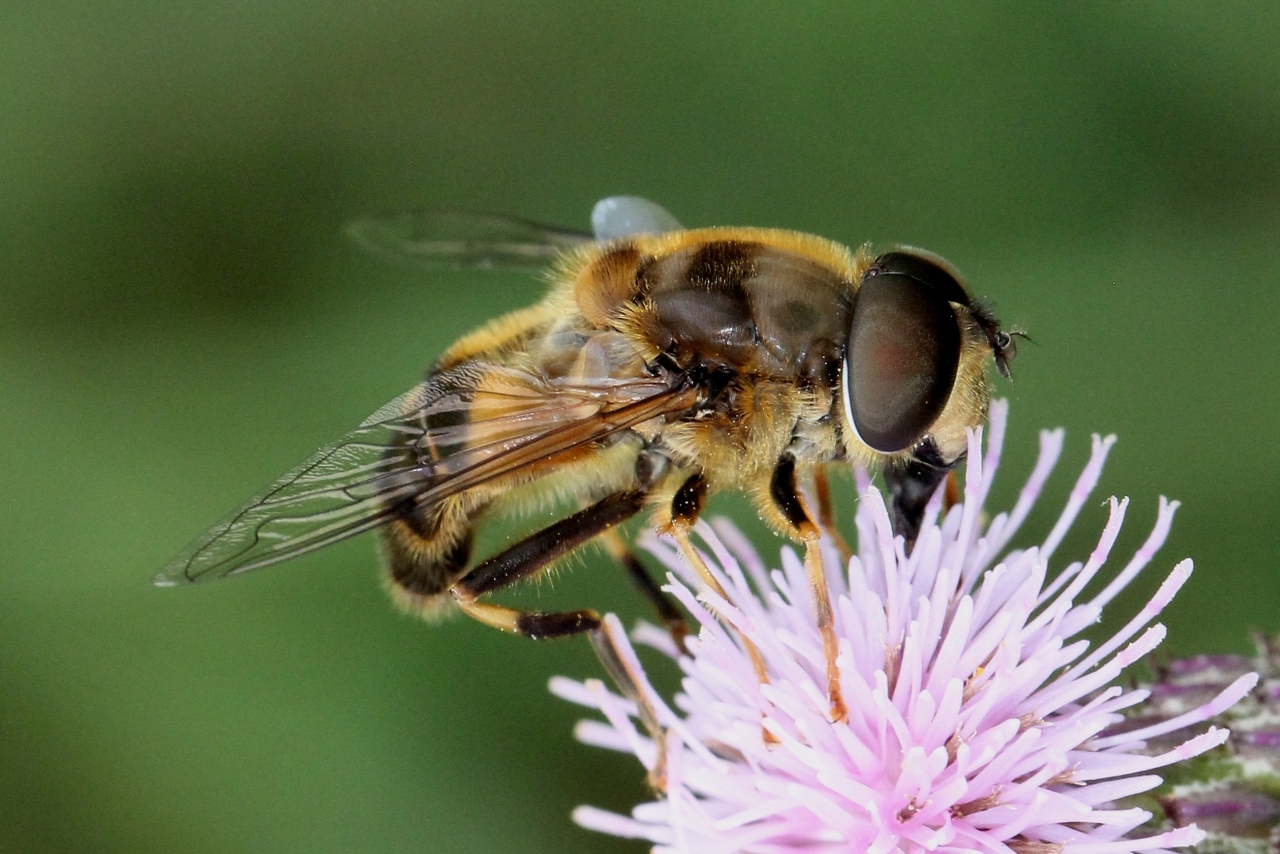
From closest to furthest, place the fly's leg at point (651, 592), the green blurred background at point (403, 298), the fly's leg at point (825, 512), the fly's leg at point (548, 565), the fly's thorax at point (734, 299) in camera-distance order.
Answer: the fly's thorax at point (734, 299) < the fly's leg at point (548, 565) < the fly's leg at point (825, 512) < the fly's leg at point (651, 592) < the green blurred background at point (403, 298)

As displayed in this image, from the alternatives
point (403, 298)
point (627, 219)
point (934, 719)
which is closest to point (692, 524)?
point (934, 719)

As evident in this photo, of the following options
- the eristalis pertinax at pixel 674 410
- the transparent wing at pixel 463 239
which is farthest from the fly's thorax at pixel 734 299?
the transparent wing at pixel 463 239

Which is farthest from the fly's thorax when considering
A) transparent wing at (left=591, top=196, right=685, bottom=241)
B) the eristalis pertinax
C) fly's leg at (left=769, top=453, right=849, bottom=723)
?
transparent wing at (left=591, top=196, right=685, bottom=241)

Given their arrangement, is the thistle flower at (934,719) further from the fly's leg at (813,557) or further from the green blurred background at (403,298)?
the green blurred background at (403,298)

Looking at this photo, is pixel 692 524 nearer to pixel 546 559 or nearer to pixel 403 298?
pixel 546 559

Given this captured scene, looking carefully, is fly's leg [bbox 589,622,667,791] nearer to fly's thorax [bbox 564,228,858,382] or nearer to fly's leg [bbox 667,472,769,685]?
fly's leg [bbox 667,472,769,685]

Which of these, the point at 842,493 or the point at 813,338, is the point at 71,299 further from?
the point at 813,338
